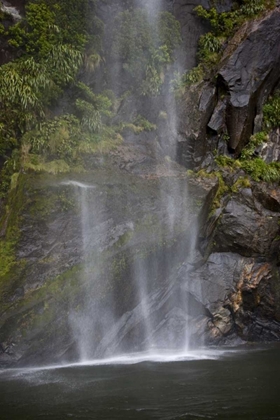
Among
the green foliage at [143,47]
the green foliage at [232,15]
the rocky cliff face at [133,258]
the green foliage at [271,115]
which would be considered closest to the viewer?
the rocky cliff face at [133,258]

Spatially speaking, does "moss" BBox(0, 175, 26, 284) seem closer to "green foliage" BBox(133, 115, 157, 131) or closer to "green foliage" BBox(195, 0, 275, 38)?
"green foliage" BBox(133, 115, 157, 131)

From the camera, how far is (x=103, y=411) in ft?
20.6

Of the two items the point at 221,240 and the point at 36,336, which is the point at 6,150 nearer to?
the point at 36,336

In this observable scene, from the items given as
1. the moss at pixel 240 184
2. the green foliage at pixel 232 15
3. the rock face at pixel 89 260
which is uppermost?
the green foliage at pixel 232 15

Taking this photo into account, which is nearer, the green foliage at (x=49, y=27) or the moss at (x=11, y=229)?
the moss at (x=11, y=229)

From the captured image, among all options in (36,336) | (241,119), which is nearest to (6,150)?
(36,336)

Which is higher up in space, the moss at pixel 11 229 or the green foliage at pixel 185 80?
the green foliage at pixel 185 80

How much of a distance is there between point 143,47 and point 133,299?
12792 mm

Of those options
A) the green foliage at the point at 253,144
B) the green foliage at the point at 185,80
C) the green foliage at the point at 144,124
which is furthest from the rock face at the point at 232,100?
the green foliage at the point at 144,124

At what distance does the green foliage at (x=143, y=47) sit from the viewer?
1919 cm

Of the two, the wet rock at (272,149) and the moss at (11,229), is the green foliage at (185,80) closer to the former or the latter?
the wet rock at (272,149)

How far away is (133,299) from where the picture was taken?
12.3 metres

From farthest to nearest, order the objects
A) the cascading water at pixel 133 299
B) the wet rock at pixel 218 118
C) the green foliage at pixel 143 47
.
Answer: the green foliage at pixel 143 47
the wet rock at pixel 218 118
the cascading water at pixel 133 299

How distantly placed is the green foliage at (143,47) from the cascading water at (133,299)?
744 centimetres
